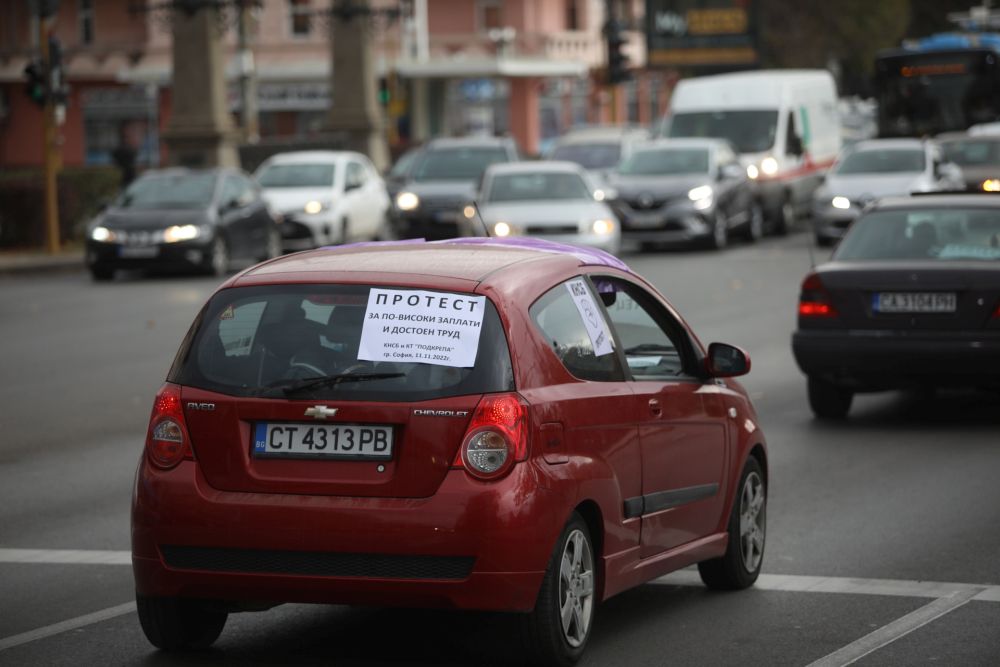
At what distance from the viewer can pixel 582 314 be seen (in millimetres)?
7059

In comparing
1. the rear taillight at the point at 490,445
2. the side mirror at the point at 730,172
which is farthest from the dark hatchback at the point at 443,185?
the rear taillight at the point at 490,445

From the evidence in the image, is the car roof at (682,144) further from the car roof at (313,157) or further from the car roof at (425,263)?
the car roof at (425,263)

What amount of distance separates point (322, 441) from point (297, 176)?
27.9 metres

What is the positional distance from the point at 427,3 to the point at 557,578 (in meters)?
74.0

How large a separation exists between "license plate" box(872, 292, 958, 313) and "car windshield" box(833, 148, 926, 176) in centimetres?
2010

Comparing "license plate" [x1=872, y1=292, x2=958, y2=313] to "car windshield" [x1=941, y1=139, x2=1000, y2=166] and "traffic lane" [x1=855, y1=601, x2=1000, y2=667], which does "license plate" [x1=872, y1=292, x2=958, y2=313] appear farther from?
"car windshield" [x1=941, y1=139, x2=1000, y2=166]

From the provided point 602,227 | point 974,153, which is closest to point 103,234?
point 602,227

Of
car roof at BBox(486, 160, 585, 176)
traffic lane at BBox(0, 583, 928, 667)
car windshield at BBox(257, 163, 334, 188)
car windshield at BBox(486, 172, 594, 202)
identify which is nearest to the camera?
traffic lane at BBox(0, 583, 928, 667)

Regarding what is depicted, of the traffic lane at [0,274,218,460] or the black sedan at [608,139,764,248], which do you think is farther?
the black sedan at [608,139,764,248]

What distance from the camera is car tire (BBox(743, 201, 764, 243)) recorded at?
3559cm

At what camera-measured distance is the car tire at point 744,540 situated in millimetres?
8164

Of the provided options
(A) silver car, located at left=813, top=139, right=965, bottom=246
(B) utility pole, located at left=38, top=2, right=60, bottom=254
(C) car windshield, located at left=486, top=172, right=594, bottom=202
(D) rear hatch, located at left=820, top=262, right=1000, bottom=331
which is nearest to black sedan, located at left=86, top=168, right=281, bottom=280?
(B) utility pole, located at left=38, top=2, right=60, bottom=254

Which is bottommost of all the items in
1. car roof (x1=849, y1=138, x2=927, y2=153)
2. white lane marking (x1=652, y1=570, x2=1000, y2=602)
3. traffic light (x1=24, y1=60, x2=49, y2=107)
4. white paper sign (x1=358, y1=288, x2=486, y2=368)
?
white lane marking (x1=652, y1=570, x2=1000, y2=602)

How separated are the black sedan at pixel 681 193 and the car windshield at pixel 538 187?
109 inches
